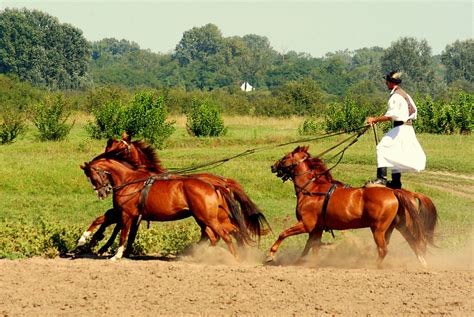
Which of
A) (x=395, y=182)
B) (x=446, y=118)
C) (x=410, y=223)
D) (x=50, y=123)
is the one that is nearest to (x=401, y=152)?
(x=395, y=182)

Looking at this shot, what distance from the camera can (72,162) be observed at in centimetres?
2503

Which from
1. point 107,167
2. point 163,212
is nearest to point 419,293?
point 163,212

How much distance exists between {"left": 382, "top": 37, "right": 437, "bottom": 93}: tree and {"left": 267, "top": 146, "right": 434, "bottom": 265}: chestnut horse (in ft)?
294

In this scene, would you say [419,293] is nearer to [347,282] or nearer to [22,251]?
[347,282]

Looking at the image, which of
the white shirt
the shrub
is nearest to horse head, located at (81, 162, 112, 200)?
the white shirt

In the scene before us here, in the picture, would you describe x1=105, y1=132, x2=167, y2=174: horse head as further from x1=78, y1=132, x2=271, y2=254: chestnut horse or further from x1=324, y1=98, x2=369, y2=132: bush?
x1=324, y1=98, x2=369, y2=132: bush

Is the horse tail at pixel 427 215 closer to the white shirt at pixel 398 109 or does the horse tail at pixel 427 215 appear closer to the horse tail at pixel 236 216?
the white shirt at pixel 398 109

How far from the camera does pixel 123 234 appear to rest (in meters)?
13.0

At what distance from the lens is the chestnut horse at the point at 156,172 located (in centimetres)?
1305

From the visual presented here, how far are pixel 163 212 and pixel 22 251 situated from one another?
8.05 ft

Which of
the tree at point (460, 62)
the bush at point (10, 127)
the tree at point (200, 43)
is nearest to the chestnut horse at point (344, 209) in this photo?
the bush at point (10, 127)

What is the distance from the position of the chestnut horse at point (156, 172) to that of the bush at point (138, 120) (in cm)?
1885

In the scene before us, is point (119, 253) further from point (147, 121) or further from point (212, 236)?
point (147, 121)

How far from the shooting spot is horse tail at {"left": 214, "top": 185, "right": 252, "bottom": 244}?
12.8 m
